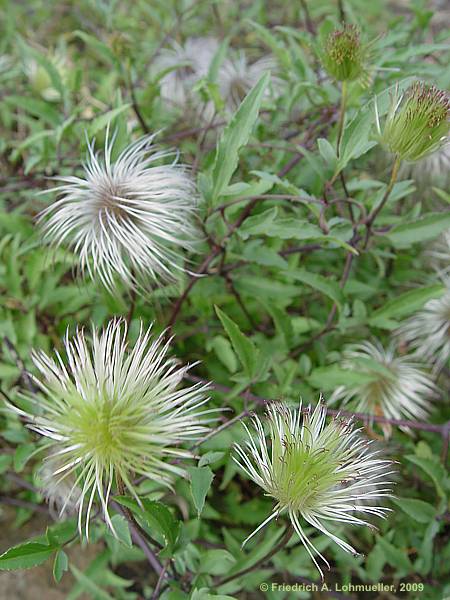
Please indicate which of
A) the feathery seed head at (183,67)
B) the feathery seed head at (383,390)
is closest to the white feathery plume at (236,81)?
the feathery seed head at (183,67)

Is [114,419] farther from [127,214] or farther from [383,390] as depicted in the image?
[383,390]

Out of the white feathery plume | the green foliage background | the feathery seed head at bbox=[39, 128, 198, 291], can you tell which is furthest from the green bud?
the white feathery plume

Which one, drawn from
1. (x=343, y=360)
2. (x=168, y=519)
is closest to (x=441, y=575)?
(x=343, y=360)

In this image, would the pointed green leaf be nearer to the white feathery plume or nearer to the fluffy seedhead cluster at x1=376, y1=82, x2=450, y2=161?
the fluffy seedhead cluster at x1=376, y1=82, x2=450, y2=161

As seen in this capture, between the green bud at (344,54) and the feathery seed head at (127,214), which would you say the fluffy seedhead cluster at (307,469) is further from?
the green bud at (344,54)

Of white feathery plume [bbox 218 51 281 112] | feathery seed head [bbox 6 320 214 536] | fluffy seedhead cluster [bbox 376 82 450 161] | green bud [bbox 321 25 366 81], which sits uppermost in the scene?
white feathery plume [bbox 218 51 281 112]

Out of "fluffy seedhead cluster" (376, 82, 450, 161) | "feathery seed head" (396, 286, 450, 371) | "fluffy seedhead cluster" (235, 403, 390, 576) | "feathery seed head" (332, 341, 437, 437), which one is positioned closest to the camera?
"fluffy seedhead cluster" (235, 403, 390, 576)

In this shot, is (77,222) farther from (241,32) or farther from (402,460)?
(241,32)
